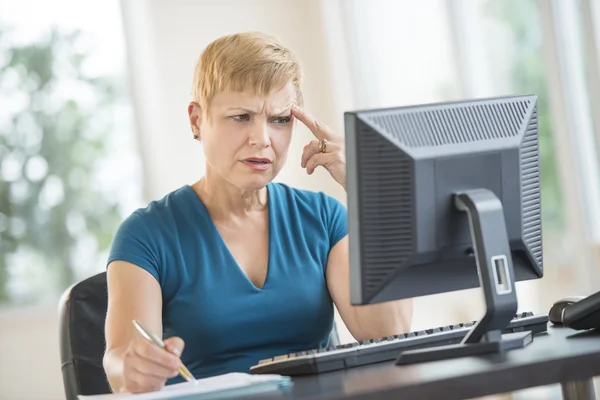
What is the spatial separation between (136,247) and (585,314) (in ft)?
2.78

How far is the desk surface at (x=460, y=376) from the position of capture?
111cm

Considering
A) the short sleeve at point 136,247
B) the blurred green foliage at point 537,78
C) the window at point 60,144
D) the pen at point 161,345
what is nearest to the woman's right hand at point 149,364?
the pen at point 161,345

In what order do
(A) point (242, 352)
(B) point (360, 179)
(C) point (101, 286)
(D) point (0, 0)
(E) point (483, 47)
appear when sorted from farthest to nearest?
(D) point (0, 0)
(E) point (483, 47)
(C) point (101, 286)
(A) point (242, 352)
(B) point (360, 179)

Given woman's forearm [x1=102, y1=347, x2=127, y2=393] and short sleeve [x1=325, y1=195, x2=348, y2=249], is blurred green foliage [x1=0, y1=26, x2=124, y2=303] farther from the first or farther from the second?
woman's forearm [x1=102, y1=347, x2=127, y2=393]

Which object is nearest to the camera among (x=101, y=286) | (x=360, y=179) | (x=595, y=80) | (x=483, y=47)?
(x=360, y=179)

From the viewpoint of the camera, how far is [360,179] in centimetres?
132

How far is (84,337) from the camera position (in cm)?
189

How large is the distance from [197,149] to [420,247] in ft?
11.5

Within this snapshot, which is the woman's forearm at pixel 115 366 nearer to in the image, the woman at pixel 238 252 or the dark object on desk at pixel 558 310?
the woman at pixel 238 252

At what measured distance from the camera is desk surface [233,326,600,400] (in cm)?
111

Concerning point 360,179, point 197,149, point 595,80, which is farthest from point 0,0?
point 360,179

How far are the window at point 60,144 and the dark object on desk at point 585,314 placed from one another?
3.50 meters

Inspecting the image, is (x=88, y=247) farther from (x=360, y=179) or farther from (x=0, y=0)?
(x=360, y=179)

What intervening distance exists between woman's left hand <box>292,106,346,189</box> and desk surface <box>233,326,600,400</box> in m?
0.64
